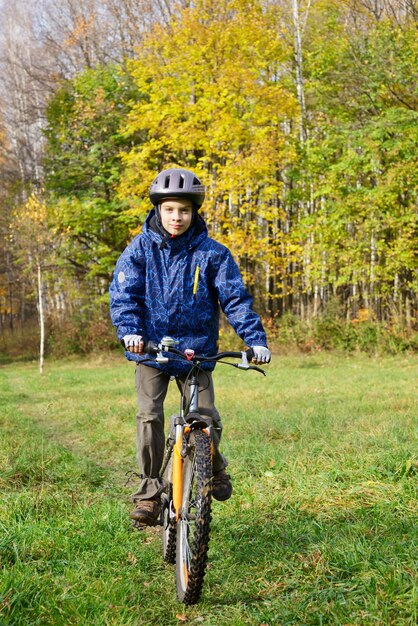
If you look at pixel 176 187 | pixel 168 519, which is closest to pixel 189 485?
pixel 168 519

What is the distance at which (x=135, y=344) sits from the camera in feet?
12.2

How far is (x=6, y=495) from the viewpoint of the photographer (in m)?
5.05

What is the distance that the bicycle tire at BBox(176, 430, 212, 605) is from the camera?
3.29m

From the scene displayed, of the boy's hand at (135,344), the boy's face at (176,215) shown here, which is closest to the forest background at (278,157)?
the boy's face at (176,215)

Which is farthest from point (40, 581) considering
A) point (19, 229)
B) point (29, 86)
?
point (29, 86)

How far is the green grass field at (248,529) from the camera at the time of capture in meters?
3.27

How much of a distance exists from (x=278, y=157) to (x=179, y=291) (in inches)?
651

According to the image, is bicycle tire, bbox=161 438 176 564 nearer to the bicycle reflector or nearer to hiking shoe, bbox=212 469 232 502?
hiking shoe, bbox=212 469 232 502

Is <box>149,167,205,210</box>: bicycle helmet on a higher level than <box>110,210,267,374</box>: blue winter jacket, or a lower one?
higher

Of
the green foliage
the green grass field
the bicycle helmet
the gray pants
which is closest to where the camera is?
the green grass field

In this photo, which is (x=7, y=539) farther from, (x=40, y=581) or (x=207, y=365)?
(x=207, y=365)

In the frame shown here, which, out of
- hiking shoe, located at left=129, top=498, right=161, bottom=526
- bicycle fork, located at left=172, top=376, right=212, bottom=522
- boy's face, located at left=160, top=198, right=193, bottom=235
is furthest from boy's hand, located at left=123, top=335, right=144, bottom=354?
hiking shoe, located at left=129, top=498, right=161, bottom=526

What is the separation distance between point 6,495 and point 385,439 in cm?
340

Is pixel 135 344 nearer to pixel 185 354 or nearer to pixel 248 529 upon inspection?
pixel 185 354
